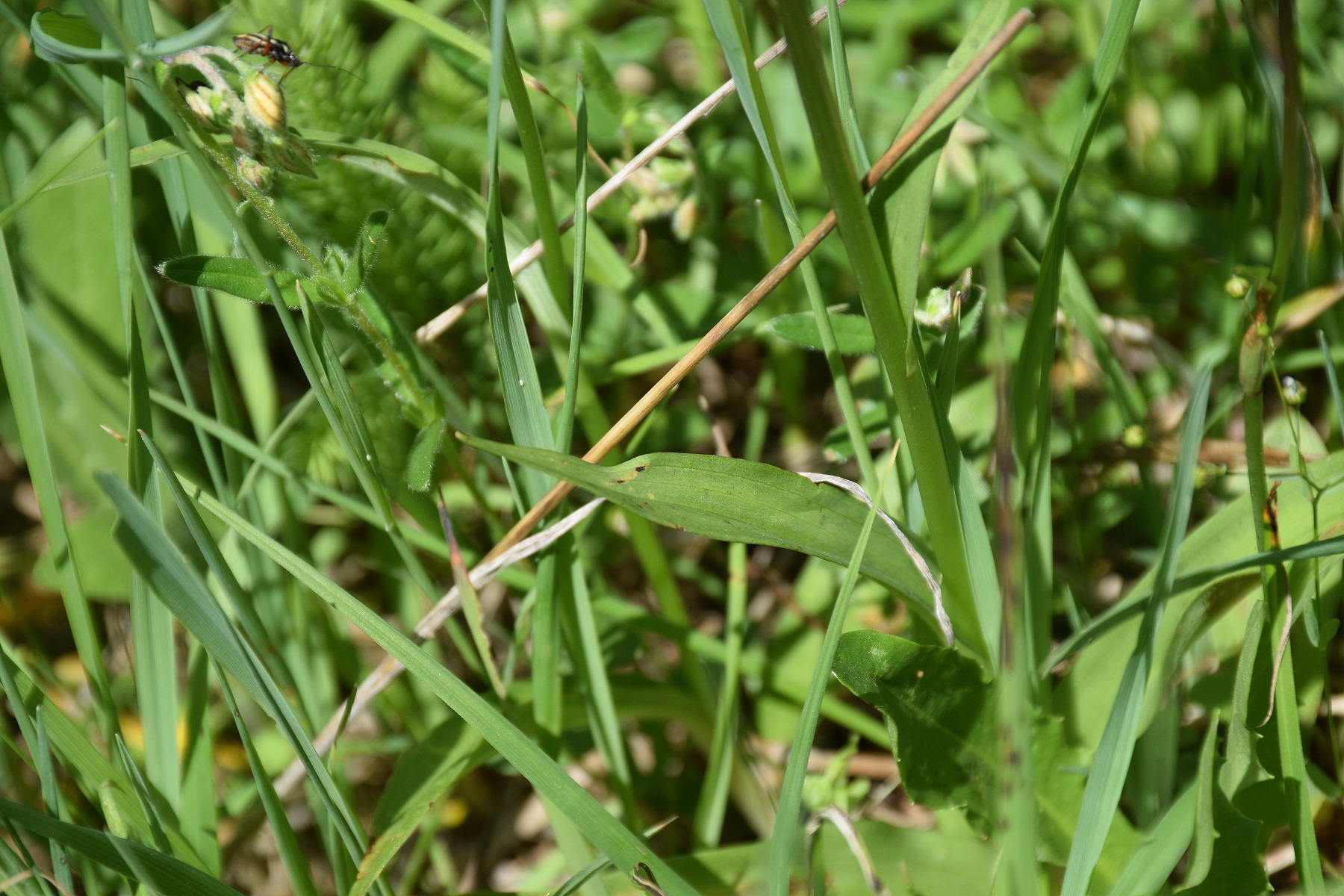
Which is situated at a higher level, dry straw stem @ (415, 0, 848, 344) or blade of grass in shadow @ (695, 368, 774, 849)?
dry straw stem @ (415, 0, 848, 344)

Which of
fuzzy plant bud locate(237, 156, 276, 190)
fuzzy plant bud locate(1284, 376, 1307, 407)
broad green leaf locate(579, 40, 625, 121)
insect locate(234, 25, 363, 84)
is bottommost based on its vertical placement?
fuzzy plant bud locate(1284, 376, 1307, 407)

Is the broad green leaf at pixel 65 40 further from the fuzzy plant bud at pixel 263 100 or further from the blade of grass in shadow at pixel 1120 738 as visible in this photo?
the blade of grass in shadow at pixel 1120 738

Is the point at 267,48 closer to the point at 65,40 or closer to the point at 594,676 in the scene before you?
the point at 65,40

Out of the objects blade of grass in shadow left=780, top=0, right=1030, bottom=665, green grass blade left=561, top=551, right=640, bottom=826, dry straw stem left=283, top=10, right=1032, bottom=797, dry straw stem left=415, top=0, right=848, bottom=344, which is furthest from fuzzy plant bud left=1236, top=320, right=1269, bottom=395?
green grass blade left=561, top=551, right=640, bottom=826

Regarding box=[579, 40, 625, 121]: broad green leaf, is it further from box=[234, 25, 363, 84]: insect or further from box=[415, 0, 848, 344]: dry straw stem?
→ box=[234, 25, 363, 84]: insect

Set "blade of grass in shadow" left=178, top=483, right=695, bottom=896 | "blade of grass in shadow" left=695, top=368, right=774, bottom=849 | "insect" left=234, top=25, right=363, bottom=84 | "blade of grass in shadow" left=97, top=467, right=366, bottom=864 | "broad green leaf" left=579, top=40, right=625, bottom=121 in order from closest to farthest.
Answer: "blade of grass in shadow" left=97, top=467, right=366, bottom=864 → "blade of grass in shadow" left=178, top=483, right=695, bottom=896 → "insect" left=234, top=25, right=363, bottom=84 → "blade of grass in shadow" left=695, top=368, right=774, bottom=849 → "broad green leaf" left=579, top=40, right=625, bottom=121

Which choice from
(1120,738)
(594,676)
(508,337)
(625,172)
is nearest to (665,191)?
(625,172)
